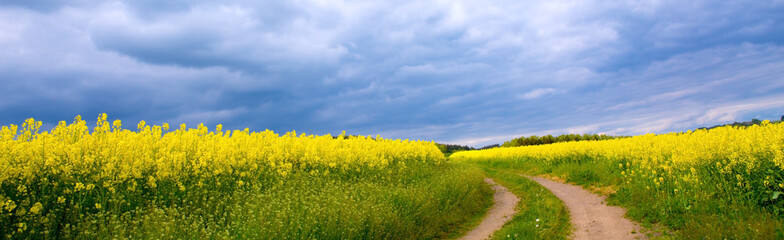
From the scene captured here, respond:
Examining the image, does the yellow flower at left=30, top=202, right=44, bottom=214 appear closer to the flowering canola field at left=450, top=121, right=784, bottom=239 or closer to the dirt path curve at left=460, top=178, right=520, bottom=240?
the dirt path curve at left=460, top=178, right=520, bottom=240

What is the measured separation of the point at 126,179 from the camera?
317 inches

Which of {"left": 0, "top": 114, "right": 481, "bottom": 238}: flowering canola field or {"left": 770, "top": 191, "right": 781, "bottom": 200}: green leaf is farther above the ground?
{"left": 0, "top": 114, "right": 481, "bottom": 238}: flowering canola field

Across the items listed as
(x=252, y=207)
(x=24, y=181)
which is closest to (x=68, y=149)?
(x=24, y=181)

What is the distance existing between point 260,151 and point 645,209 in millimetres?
11075

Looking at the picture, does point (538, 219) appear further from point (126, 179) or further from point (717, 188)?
point (126, 179)

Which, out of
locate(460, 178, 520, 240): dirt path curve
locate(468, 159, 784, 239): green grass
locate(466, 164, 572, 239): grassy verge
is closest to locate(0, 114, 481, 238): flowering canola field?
locate(460, 178, 520, 240): dirt path curve

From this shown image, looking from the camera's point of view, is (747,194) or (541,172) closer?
(747,194)

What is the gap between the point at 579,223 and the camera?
37.6ft

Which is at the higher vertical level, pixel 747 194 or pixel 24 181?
pixel 24 181

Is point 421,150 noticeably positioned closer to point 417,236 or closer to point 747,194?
point 417,236

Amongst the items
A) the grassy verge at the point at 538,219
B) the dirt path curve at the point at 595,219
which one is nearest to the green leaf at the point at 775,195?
the dirt path curve at the point at 595,219

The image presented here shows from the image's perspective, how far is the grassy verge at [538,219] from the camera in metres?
10.4

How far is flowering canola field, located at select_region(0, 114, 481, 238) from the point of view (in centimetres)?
664

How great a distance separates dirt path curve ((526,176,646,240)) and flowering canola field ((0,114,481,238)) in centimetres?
559
